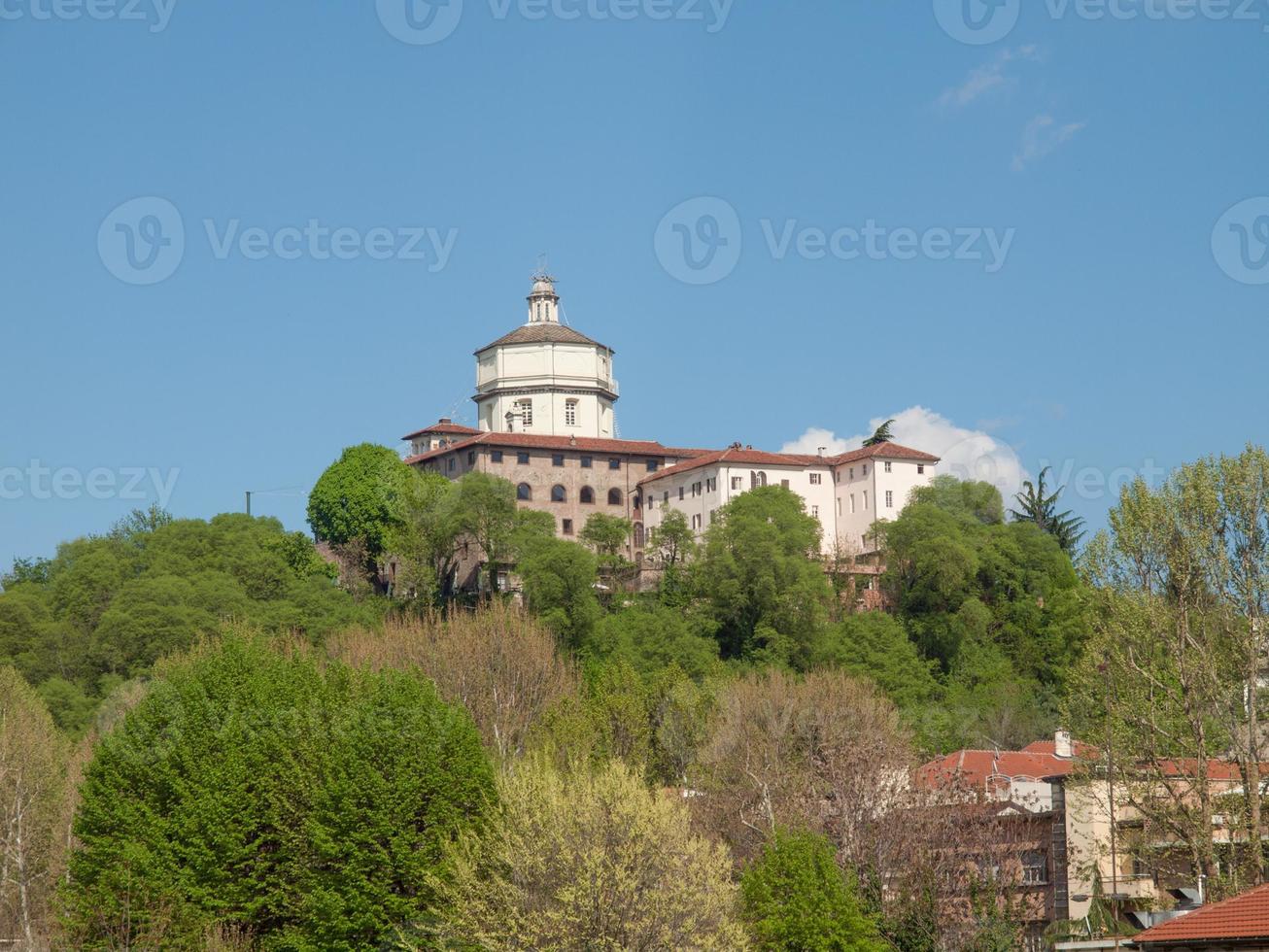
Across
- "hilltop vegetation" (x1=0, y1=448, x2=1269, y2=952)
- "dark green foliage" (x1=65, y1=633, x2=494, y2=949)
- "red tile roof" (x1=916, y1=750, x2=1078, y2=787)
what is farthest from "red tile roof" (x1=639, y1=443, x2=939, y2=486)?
"dark green foliage" (x1=65, y1=633, x2=494, y2=949)

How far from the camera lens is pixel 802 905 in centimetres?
4412

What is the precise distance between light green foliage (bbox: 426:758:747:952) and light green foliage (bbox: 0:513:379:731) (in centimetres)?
4222

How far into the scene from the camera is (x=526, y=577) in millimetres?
91625

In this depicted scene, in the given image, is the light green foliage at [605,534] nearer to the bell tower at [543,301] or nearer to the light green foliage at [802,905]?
the bell tower at [543,301]

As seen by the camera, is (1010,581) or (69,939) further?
(1010,581)

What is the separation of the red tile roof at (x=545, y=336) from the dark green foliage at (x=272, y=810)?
67359mm

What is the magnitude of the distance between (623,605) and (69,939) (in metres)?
53.1

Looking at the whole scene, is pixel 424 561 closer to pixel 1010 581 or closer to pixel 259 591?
pixel 259 591

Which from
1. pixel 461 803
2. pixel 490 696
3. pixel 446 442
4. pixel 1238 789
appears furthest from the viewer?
pixel 446 442

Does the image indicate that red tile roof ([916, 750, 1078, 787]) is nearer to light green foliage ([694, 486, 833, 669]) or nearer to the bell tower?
light green foliage ([694, 486, 833, 669])

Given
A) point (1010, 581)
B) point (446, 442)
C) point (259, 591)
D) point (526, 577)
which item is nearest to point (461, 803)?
point (526, 577)

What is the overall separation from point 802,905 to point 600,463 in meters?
69.5

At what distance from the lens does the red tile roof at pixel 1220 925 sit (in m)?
26.6

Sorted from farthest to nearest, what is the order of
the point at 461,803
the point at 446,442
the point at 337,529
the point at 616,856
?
the point at 446,442 < the point at 337,529 < the point at 461,803 < the point at 616,856
